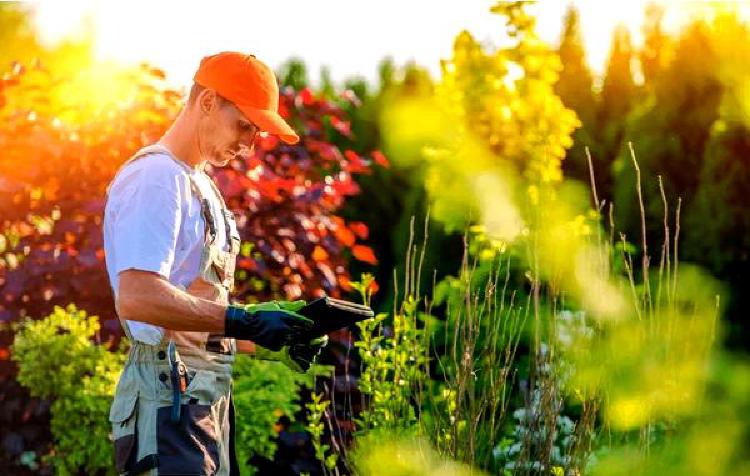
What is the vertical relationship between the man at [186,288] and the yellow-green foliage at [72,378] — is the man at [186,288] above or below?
above

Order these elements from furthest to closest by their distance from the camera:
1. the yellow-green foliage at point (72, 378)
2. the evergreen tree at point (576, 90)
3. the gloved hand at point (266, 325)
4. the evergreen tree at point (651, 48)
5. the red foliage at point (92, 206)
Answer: the evergreen tree at point (651, 48), the evergreen tree at point (576, 90), the red foliage at point (92, 206), the yellow-green foliage at point (72, 378), the gloved hand at point (266, 325)

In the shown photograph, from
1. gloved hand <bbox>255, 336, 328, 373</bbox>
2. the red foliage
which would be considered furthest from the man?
the red foliage

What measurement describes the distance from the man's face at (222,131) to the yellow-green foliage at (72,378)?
217 cm

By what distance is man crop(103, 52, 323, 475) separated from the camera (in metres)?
2.53

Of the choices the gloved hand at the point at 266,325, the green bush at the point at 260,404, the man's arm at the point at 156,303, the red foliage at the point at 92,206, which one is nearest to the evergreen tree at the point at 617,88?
the red foliage at the point at 92,206

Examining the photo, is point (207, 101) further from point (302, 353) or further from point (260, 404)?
point (260, 404)

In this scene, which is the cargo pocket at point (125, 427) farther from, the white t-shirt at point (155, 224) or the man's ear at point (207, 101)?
the man's ear at point (207, 101)

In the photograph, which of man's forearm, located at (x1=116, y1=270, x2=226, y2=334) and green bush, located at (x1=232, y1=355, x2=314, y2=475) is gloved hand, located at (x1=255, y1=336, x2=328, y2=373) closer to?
man's forearm, located at (x1=116, y1=270, x2=226, y2=334)

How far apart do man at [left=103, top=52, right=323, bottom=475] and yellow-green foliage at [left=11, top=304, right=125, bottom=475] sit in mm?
2034

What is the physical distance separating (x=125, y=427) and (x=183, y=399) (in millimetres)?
154

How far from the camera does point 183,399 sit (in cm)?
267

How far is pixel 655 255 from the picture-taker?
7.15 meters

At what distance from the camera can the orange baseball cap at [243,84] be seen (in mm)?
2838

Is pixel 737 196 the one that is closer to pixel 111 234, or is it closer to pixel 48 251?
pixel 48 251
